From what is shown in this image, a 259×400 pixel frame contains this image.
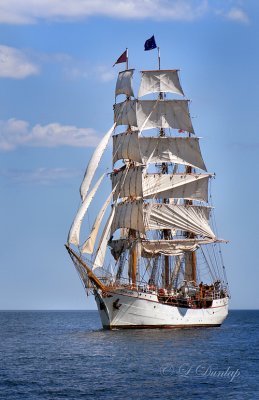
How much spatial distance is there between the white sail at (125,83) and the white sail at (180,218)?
44.0 ft

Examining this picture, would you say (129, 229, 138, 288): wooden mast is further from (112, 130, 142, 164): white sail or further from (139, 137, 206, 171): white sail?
(139, 137, 206, 171): white sail

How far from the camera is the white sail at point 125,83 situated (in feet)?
337

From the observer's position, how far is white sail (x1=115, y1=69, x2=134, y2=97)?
337ft

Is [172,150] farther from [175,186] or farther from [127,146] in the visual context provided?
[127,146]

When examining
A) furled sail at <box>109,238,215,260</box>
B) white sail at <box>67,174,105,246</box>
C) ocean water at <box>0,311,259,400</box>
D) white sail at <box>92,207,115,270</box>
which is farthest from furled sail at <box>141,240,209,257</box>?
white sail at <box>67,174,105,246</box>

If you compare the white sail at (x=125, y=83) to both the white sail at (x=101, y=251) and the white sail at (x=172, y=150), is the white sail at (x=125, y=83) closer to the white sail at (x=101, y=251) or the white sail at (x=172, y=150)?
the white sail at (x=172, y=150)

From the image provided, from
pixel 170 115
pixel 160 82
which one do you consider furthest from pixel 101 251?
pixel 160 82

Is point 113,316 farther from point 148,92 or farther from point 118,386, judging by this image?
point 118,386

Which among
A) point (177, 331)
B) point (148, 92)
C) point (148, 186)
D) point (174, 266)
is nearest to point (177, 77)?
point (148, 92)

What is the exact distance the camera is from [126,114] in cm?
10244

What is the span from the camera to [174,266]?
4486 inches

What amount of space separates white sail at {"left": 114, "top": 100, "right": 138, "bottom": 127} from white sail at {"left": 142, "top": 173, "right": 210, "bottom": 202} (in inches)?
384

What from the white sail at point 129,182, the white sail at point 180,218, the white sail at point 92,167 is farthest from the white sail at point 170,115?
the white sail at point 92,167

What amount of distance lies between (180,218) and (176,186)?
3761 mm
